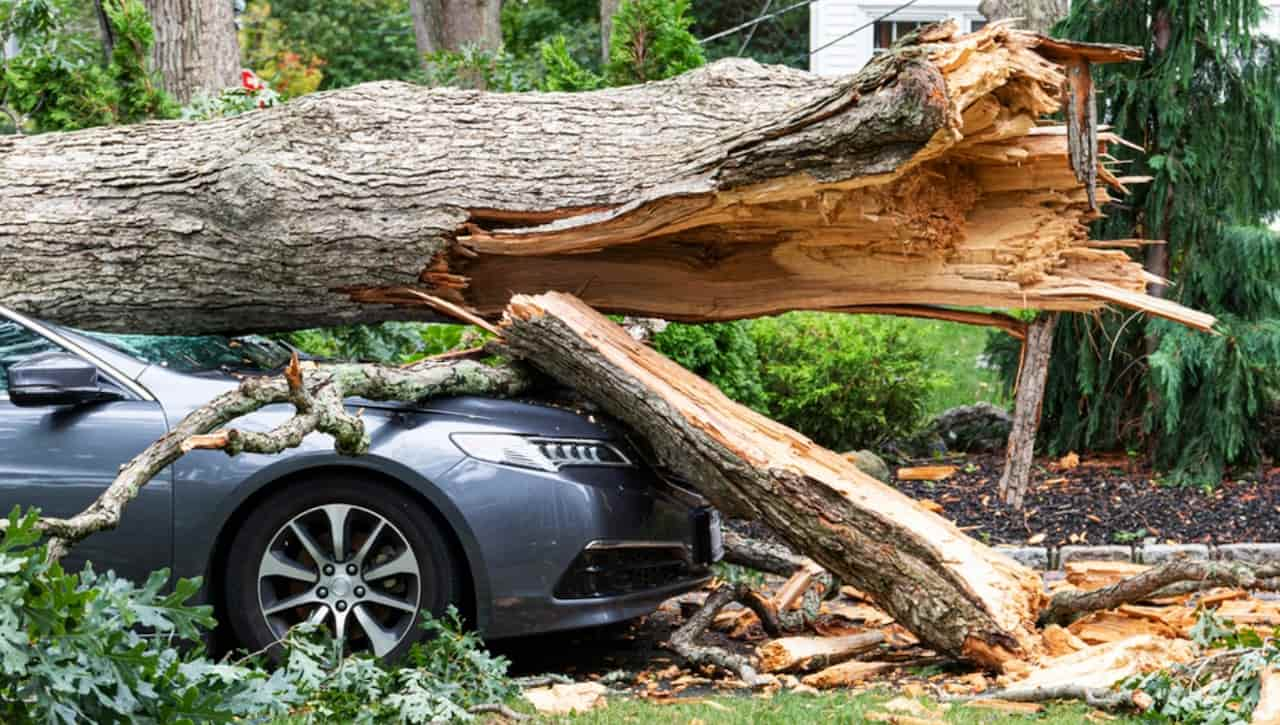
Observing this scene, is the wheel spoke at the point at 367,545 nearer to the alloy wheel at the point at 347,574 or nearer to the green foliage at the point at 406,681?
the alloy wheel at the point at 347,574

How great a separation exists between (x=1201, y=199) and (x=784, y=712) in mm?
5695

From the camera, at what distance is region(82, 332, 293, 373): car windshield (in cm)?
604

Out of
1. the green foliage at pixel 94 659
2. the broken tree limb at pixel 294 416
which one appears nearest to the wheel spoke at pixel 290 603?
the broken tree limb at pixel 294 416

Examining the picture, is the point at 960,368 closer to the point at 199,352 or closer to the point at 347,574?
the point at 199,352

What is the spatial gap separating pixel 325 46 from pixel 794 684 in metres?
23.2

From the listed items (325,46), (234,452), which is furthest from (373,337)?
(325,46)

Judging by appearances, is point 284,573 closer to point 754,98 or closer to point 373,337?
point 754,98

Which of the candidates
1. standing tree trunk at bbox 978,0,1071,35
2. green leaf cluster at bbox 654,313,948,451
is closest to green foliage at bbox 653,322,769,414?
green leaf cluster at bbox 654,313,948,451

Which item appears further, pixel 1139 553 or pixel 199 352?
pixel 1139 553

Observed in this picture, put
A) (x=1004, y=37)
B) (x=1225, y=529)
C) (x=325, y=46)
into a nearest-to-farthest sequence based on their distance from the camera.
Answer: (x=1004, y=37) < (x=1225, y=529) < (x=325, y=46)

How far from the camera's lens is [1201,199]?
363 inches

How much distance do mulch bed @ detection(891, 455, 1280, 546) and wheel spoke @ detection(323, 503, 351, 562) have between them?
12.9 feet

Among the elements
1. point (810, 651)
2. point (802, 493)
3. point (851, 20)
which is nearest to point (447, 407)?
point (802, 493)

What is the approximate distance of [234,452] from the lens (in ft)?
16.4
